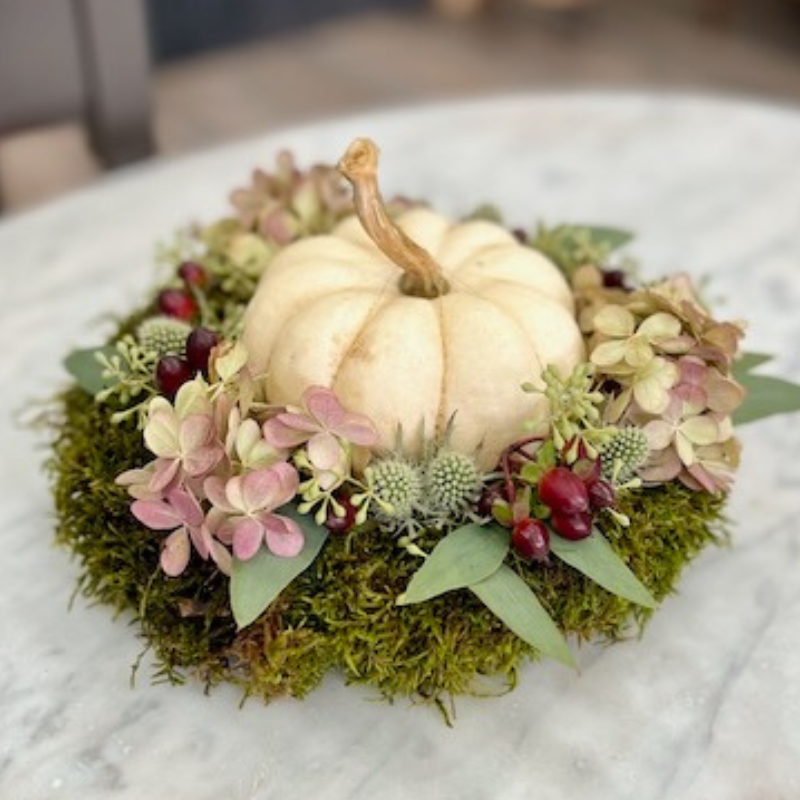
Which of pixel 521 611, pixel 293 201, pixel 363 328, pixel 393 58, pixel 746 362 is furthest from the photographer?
pixel 393 58

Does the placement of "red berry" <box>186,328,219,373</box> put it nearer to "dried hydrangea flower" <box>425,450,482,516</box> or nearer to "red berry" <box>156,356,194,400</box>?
"red berry" <box>156,356,194,400</box>

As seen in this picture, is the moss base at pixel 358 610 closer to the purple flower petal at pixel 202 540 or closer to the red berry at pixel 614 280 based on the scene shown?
the purple flower petal at pixel 202 540

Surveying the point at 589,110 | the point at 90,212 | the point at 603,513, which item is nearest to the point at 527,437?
the point at 603,513

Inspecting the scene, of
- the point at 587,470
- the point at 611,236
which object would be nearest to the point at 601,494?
the point at 587,470

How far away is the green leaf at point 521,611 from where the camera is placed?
707 mm

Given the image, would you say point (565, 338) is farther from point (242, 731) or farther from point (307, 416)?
point (242, 731)

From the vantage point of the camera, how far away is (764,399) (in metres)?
0.89

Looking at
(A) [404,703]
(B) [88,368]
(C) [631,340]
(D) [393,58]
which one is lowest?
(D) [393,58]

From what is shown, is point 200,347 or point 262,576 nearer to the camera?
point 262,576

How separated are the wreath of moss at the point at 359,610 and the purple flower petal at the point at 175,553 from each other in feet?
0.09

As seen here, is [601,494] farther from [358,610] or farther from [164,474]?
[164,474]

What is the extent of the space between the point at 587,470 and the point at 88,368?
1.33 feet

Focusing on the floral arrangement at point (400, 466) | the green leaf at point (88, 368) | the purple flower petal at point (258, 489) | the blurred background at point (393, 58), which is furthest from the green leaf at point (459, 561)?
the blurred background at point (393, 58)

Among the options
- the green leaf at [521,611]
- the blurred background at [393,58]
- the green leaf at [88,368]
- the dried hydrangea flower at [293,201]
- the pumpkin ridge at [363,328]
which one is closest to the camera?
the green leaf at [521,611]
